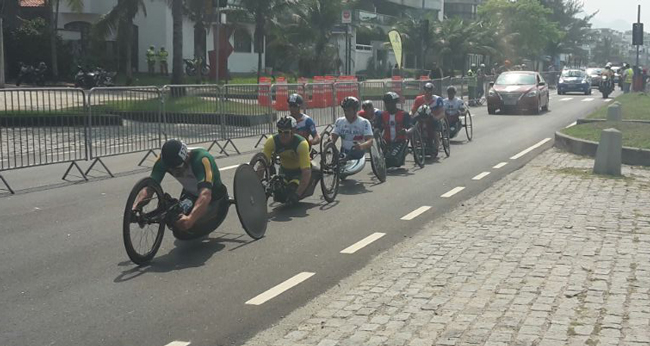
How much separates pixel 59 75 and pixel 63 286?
34933mm

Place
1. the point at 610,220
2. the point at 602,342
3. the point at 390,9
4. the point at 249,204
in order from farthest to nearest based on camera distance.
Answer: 1. the point at 390,9
2. the point at 610,220
3. the point at 249,204
4. the point at 602,342

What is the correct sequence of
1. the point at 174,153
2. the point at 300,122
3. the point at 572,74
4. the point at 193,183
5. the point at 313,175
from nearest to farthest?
1. the point at 174,153
2. the point at 193,183
3. the point at 313,175
4. the point at 300,122
5. the point at 572,74

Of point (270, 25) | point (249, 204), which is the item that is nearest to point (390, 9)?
point (270, 25)

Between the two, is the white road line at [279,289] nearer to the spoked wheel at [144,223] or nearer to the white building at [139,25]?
the spoked wheel at [144,223]

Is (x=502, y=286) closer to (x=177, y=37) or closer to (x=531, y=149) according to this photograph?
(x=531, y=149)

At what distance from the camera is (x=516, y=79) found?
107 feet

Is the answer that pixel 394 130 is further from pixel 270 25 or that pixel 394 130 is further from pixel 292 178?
pixel 270 25

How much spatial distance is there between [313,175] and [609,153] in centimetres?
585

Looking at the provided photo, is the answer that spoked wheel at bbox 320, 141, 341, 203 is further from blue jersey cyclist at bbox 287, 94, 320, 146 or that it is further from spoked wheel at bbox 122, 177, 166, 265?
spoked wheel at bbox 122, 177, 166, 265

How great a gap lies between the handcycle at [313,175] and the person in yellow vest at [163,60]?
33391mm

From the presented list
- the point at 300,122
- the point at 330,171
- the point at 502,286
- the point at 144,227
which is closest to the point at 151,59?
the point at 300,122

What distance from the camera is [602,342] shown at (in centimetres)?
573

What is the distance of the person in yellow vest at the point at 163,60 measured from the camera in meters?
44.6

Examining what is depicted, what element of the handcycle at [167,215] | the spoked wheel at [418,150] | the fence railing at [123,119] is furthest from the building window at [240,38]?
the handcycle at [167,215]
